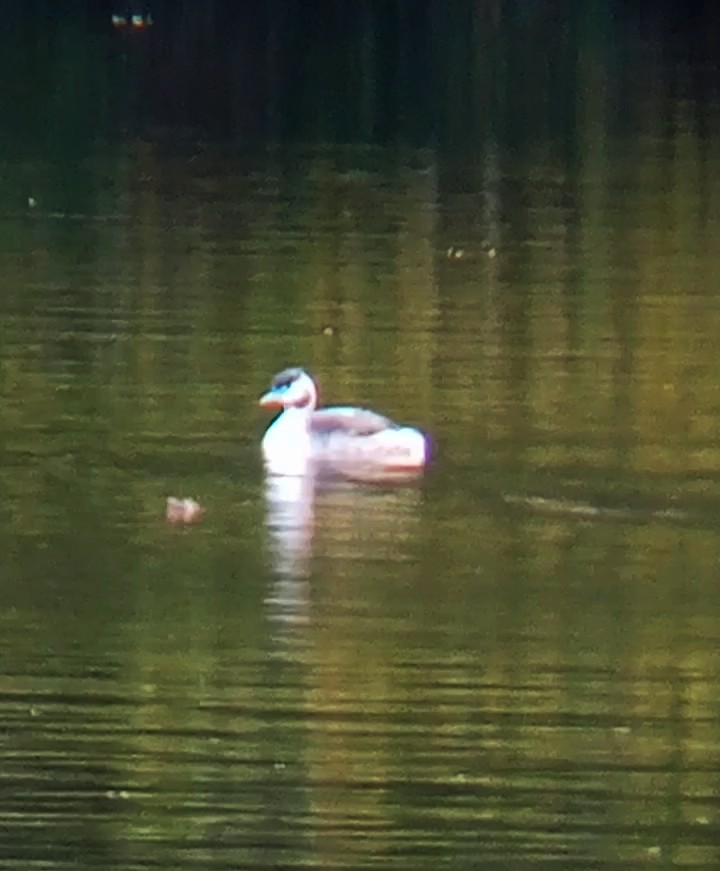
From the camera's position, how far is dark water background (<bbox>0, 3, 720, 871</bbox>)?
15.3 ft

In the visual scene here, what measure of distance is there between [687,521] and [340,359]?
2.17 m

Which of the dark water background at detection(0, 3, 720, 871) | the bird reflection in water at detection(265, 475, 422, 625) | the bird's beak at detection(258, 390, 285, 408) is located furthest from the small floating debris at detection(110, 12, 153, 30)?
the bird reflection in water at detection(265, 475, 422, 625)

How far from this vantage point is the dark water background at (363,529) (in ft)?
15.3

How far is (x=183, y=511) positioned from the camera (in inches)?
250

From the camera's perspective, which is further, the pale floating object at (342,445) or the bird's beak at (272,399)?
the bird's beak at (272,399)

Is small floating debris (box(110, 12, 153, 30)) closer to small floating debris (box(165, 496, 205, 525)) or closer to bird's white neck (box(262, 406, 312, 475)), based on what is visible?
bird's white neck (box(262, 406, 312, 475))

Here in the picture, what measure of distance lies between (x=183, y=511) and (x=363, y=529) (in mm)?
451

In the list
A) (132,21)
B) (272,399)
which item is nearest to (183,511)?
(272,399)

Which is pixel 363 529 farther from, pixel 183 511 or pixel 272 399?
pixel 272 399

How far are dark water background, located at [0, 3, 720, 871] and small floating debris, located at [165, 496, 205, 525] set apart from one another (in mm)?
55

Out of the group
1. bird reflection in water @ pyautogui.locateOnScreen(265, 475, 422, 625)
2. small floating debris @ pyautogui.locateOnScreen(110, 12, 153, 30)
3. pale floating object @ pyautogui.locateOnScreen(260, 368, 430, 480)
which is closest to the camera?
Result: bird reflection in water @ pyautogui.locateOnScreen(265, 475, 422, 625)

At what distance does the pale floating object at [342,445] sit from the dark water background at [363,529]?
0.48ft

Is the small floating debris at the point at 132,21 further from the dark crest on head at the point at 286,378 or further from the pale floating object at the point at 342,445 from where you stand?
the pale floating object at the point at 342,445

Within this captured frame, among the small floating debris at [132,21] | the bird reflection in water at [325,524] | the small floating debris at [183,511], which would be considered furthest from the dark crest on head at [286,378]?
the small floating debris at [132,21]
